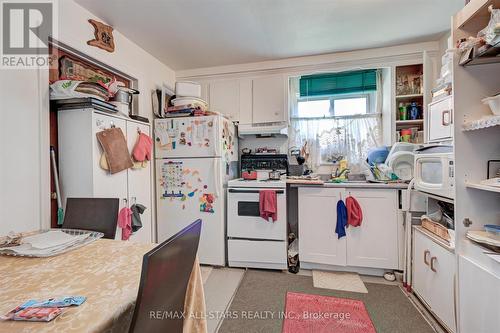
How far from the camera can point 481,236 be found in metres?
1.21

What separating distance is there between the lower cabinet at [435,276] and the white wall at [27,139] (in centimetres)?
277

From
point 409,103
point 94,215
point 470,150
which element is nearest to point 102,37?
point 94,215

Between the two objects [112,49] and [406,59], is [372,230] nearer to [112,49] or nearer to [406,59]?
[406,59]

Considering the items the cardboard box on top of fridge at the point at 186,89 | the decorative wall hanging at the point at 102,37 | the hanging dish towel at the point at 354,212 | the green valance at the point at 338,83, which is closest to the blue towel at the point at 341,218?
the hanging dish towel at the point at 354,212

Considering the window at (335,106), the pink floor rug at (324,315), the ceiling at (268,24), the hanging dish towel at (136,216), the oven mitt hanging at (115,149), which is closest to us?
the pink floor rug at (324,315)

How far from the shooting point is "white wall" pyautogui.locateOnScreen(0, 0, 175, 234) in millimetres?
1460

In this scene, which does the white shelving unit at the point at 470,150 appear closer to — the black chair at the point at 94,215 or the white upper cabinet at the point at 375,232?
the white upper cabinet at the point at 375,232

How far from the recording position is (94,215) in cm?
147

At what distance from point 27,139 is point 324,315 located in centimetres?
246

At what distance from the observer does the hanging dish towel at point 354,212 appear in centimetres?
237

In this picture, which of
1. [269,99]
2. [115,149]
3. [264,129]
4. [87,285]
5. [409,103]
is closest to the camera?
[87,285]

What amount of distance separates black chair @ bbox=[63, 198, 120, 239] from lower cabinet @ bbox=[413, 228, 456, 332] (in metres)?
2.15

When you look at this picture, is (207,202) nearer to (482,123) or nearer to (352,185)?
(352,185)

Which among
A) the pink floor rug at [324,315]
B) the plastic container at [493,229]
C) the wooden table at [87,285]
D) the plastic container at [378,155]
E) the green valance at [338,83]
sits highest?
the green valance at [338,83]
